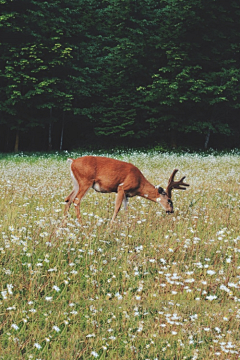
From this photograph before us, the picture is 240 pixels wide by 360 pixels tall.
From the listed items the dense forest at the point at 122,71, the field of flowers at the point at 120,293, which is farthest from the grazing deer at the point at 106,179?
the dense forest at the point at 122,71

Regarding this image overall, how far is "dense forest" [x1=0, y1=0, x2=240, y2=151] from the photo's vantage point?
25.1 metres

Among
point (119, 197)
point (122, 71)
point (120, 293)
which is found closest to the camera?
point (120, 293)

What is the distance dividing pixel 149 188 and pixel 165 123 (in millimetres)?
21087

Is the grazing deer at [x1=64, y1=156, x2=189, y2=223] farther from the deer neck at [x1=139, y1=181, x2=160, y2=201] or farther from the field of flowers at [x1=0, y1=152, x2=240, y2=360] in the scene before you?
the field of flowers at [x1=0, y1=152, x2=240, y2=360]

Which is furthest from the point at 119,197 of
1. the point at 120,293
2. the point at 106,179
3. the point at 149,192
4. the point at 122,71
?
the point at 122,71

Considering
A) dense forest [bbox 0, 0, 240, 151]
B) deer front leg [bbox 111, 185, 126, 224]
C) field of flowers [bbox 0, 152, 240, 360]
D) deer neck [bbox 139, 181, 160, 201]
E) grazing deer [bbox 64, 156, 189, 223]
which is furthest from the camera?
dense forest [bbox 0, 0, 240, 151]

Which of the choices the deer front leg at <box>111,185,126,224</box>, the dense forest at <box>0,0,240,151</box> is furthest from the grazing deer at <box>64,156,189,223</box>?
the dense forest at <box>0,0,240,151</box>

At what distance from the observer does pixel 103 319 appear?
3.51 meters

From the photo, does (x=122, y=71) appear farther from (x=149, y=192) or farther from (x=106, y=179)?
(x=106, y=179)

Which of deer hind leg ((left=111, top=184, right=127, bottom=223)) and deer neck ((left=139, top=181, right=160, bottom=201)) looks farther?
deer neck ((left=139, top=181, right=160, bottom=201))

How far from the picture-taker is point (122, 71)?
91.0ft

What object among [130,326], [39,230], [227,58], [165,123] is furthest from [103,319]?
[227,58]

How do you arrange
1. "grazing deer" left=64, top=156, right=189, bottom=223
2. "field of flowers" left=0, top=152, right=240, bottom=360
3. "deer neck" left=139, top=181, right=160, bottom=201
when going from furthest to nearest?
"deer neck" left=139, top=181, right=160, bottom=201
"grazing deer" left=64, top=156, right=189, bottom=223
"field of flowers" left=0, top=152, right=240, bottom=360

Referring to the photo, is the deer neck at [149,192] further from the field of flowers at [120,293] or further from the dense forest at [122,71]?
the dense forest at [122,71]
